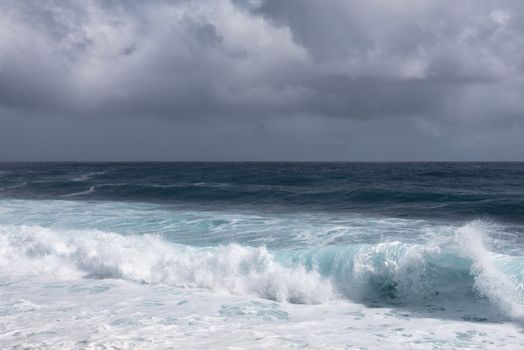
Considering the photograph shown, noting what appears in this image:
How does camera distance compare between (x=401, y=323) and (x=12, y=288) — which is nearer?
(x=401, y=323)

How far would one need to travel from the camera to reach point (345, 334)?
877cm

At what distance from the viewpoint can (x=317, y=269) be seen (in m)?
12.6

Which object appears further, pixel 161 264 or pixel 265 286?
pixel 161 264

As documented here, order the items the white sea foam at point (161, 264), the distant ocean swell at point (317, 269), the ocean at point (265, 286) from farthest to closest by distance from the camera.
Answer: the white sea foam at point (161, 264)
the distant ocean swell at point (317, 269)
the ocean at point (265, 286)

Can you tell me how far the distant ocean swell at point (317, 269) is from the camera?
1105 centimetres

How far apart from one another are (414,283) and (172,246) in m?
7.71

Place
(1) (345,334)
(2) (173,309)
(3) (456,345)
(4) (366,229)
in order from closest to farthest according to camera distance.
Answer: (3) (456,345) < (1) (345,334) < (2) (173,309) < (4) (366,229)

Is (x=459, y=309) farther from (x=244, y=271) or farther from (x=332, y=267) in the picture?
(x=244, y=271)

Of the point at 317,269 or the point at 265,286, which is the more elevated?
the point at 317,269

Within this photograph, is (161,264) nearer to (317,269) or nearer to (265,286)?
(265,286)

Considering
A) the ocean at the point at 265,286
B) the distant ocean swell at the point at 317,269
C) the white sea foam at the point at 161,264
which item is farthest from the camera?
the white sea foam at the point at 161,264

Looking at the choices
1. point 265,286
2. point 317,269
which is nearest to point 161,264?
point 265,286

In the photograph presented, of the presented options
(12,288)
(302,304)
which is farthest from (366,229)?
(12,288)

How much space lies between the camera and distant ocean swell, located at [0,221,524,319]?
435 inches
